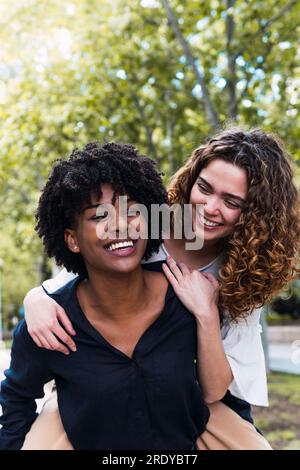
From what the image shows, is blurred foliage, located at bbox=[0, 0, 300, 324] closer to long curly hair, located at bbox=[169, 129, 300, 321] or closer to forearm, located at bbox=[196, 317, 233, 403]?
long curly hair, located at bbox=[169, 129, 300, 321]

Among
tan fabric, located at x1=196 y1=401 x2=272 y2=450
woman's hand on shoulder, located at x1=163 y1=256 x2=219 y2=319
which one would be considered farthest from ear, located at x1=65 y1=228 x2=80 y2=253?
tan fabric, located at x1=196 y1=401 x2=272 y2=450

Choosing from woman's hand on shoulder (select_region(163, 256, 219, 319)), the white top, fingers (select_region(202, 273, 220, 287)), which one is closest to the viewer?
woman's hand on shoulder (select_region(163, 256, 219, 319))

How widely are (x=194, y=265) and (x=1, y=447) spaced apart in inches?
47.3

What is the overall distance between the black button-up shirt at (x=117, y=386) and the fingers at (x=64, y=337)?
3 centimetres

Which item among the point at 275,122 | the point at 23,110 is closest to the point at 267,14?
the point at 275,122

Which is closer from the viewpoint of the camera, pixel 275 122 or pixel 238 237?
pixel 238 237

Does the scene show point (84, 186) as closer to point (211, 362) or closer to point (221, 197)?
point (221, 197)

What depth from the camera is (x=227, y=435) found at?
2.73 m

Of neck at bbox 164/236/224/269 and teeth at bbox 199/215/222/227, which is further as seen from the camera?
neck at bbox 164/236/224/269

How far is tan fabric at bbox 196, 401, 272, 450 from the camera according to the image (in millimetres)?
2691

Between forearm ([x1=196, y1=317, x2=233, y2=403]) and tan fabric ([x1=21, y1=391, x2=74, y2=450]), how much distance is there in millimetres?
605

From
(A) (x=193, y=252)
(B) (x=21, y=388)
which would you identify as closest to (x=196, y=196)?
(A) (x=193, y=252)

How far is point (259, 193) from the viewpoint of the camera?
2.86 meters
